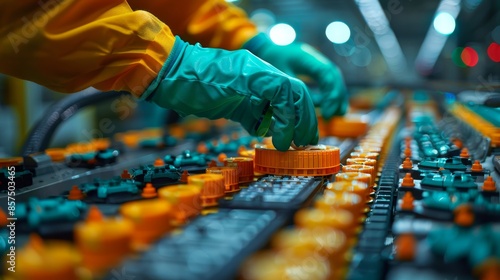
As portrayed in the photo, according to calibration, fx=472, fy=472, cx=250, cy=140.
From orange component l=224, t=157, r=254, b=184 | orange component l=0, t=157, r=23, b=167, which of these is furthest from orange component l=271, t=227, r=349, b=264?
orange component l=0, t=157, r=23, b=167

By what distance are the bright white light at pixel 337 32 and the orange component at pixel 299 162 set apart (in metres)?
5.24

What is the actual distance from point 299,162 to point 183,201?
0.48 metres

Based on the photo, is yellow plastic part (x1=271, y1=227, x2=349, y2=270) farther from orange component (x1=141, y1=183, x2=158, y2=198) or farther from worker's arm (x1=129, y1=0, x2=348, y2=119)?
worker's arm (x1=129, y1=0, x2=348, y2=119)

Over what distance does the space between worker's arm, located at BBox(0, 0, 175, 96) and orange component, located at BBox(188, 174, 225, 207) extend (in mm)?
387

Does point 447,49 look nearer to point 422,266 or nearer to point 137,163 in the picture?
point 137,163

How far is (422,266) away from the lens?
72 cm

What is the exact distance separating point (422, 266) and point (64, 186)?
3.52ft

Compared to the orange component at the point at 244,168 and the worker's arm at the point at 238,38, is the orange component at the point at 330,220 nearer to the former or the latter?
the orange component at the point at 244,168

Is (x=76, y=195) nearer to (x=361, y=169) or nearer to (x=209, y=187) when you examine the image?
(x=209, y=187)

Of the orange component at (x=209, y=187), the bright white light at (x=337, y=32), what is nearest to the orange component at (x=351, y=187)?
the orange component at (x=209, y=187)

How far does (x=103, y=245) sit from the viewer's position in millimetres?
638

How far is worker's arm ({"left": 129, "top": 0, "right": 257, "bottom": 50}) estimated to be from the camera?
1883mm

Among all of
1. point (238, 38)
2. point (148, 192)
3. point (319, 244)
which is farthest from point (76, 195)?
point (238, 38)

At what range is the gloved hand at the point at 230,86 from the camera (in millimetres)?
1288
